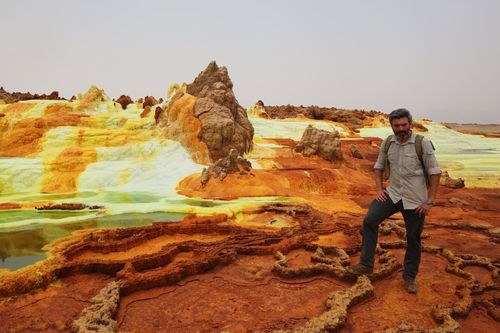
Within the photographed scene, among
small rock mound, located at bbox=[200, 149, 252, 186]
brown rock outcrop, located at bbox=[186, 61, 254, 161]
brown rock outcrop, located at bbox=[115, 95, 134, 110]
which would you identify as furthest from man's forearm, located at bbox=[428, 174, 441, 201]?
brown rock outcrop, located at bbox=[115, 95, 134, 110]

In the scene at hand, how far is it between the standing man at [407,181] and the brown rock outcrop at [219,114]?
47.9 ft

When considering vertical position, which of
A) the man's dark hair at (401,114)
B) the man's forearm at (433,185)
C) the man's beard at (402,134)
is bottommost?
the man's forearm at (433,185)

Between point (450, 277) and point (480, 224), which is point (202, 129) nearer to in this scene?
point (480, 224)

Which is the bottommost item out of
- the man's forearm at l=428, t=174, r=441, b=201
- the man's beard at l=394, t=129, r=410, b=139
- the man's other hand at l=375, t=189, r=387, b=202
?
the man's other hand at l=375, t=189, r=387, b=202

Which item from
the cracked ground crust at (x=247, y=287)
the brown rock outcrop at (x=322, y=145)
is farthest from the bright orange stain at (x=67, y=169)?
the brown rock outcrop at (x=322, y=145)

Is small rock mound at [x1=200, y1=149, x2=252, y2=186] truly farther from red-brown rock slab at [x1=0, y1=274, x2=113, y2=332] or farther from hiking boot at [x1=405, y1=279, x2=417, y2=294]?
hiking boot at [x1=405, y1=279, x2=417, y2=294]

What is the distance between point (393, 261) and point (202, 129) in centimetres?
1448

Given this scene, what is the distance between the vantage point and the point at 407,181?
496 cm

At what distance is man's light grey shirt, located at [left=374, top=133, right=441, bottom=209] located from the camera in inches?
189

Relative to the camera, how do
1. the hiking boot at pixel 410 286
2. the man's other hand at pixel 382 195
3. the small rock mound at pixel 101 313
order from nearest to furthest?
1. the small rock mound at pixel 101 313
2. the man's other hand at pixel 382 195
3. the hiking boot at pixel 410 286

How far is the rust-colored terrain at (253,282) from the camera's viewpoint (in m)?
4.79

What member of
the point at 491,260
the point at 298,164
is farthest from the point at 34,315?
the point at 298,164

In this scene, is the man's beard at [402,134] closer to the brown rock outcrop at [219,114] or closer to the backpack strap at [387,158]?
the backpack strap at [387,158]

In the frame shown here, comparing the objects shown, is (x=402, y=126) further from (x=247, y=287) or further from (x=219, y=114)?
(x=219, y=114)
